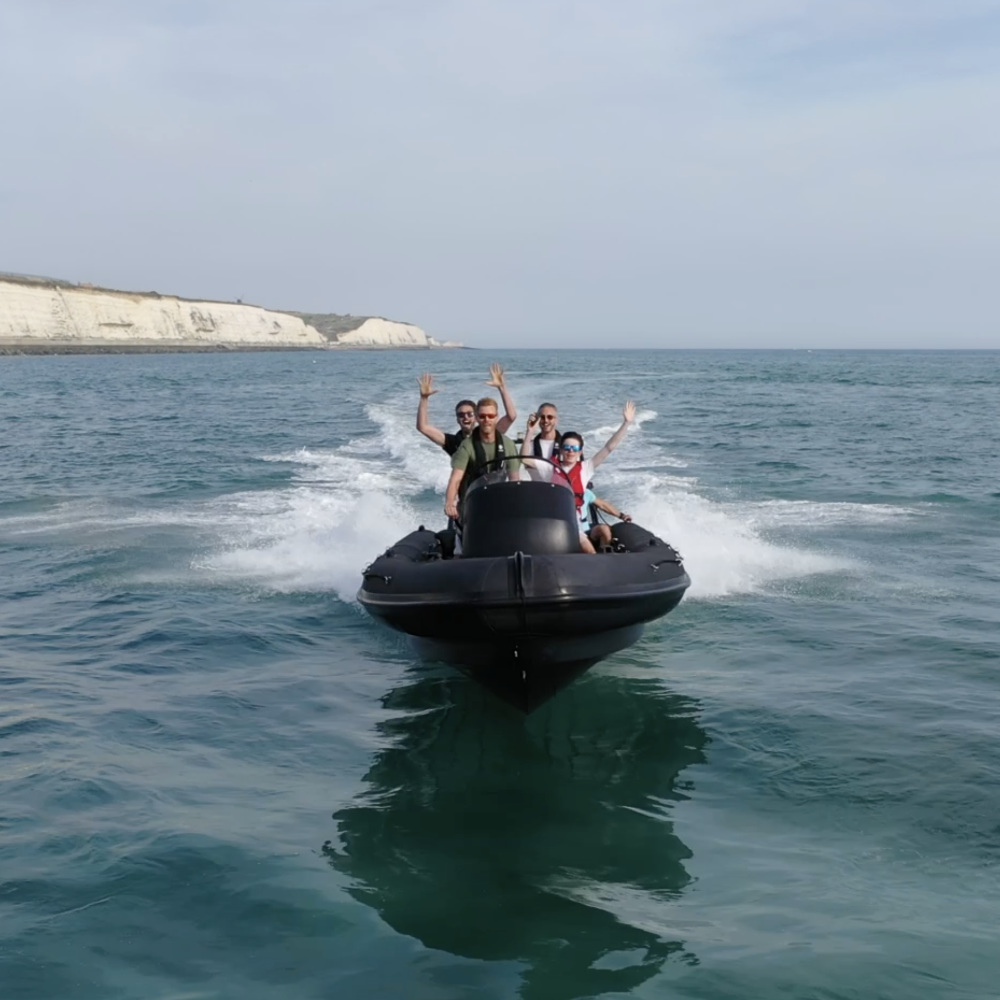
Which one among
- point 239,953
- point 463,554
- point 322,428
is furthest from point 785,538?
point 322,428

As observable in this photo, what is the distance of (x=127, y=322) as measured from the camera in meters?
96.3

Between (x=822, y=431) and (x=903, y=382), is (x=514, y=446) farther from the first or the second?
(x=903, y=382)

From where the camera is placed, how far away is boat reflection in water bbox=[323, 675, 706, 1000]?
4.42 metres

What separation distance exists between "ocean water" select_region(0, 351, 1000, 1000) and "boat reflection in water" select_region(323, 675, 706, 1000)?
2 cm

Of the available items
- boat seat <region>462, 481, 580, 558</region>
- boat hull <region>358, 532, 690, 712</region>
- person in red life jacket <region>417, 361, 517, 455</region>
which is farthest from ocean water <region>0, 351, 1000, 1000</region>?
person in red life jacket <region>417, 361, 517, 455</region>

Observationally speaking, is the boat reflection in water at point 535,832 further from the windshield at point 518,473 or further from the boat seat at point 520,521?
the windshield at point 518,473

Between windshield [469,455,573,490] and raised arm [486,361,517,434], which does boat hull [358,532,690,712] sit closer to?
windshield [469,455,573,490]

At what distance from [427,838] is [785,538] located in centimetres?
825

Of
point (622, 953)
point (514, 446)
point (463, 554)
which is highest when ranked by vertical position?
point (514, 446)

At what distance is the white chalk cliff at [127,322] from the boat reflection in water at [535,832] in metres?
79.6

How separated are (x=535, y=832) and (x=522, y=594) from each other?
133 centimetres

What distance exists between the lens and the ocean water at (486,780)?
4.30 meters

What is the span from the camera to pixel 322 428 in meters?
27.8

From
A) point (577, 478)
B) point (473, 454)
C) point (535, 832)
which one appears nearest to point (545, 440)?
point (577, 478)
